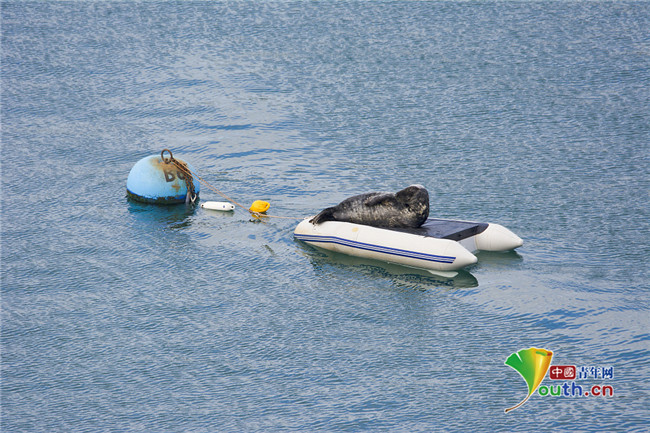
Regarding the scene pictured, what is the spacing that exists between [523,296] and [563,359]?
1.69 metres

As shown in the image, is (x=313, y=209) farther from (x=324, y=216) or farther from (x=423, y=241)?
(x=423, y=241)

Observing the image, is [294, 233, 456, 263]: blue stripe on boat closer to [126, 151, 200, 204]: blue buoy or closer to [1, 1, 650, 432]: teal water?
[1, 1, 650, 432]: teal water

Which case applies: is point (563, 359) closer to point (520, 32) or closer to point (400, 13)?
point (520, 32)

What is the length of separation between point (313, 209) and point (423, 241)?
3305 mm

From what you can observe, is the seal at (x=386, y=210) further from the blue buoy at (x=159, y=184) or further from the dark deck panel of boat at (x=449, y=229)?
the blue buoy at (x=159, y=184)

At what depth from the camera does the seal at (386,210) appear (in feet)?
42.8

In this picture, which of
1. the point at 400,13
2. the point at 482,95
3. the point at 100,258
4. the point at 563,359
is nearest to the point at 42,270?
the point at 100,258

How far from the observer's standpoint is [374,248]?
13.0 meters

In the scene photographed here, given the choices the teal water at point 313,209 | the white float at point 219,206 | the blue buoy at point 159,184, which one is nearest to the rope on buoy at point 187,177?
the blue buoy at point 159,184

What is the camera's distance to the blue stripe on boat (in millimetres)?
12406

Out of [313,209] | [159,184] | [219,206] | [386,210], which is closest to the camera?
[386,210]

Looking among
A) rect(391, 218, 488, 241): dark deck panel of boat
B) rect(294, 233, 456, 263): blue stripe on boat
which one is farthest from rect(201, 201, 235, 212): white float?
Answer: rect(391, 218, 488, 241): dark deck panel of boat

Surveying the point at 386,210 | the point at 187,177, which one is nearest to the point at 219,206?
the point at 187,177

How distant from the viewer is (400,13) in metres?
26.1
